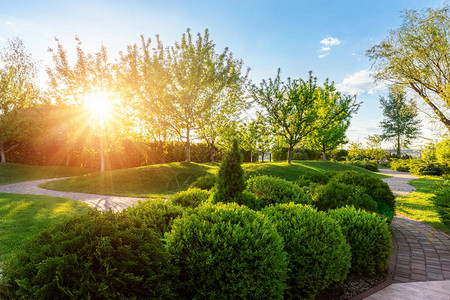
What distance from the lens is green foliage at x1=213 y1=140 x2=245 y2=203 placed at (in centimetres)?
464

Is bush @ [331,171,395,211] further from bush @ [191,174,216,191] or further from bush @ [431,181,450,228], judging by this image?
bush @ [191,174,216,191]

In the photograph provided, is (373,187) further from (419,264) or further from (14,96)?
(14,96)

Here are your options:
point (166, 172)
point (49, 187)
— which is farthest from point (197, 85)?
point (49, 187)

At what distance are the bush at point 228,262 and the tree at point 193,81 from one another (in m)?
14.6

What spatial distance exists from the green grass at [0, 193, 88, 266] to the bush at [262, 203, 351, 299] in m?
4.16

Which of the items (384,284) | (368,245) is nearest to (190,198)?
(368,245)

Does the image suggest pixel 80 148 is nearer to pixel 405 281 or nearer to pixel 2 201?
pixel 2 201

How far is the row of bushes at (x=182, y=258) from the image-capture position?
1893 mm

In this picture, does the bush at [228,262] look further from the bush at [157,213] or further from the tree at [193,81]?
the tree at [193,81]

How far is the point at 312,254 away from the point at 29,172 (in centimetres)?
2457

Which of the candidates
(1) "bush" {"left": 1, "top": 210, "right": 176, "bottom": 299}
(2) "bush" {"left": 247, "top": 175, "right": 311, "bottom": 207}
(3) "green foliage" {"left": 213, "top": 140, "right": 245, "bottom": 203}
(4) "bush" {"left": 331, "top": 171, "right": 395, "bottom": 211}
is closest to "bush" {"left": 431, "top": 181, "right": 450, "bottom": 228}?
(4) "bush" {"left": 331, "top": 171, "right": 395, "bottom": 211}

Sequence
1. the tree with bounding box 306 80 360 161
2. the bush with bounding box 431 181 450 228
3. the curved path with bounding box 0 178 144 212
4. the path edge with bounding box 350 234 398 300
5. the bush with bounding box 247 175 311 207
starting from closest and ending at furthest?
the path edge with bounding box 350 234 398 300
the bush with bounding box 247 175 311 207
the bush with bounding box 431 181 450 228
the curved path with bounding box 0 178 144 212
the tree with bounding box 306 80 360 161

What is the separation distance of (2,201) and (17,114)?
16821 millimetres

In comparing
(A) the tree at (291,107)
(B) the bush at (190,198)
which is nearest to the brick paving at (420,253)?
(B) the bush at (190,198)
